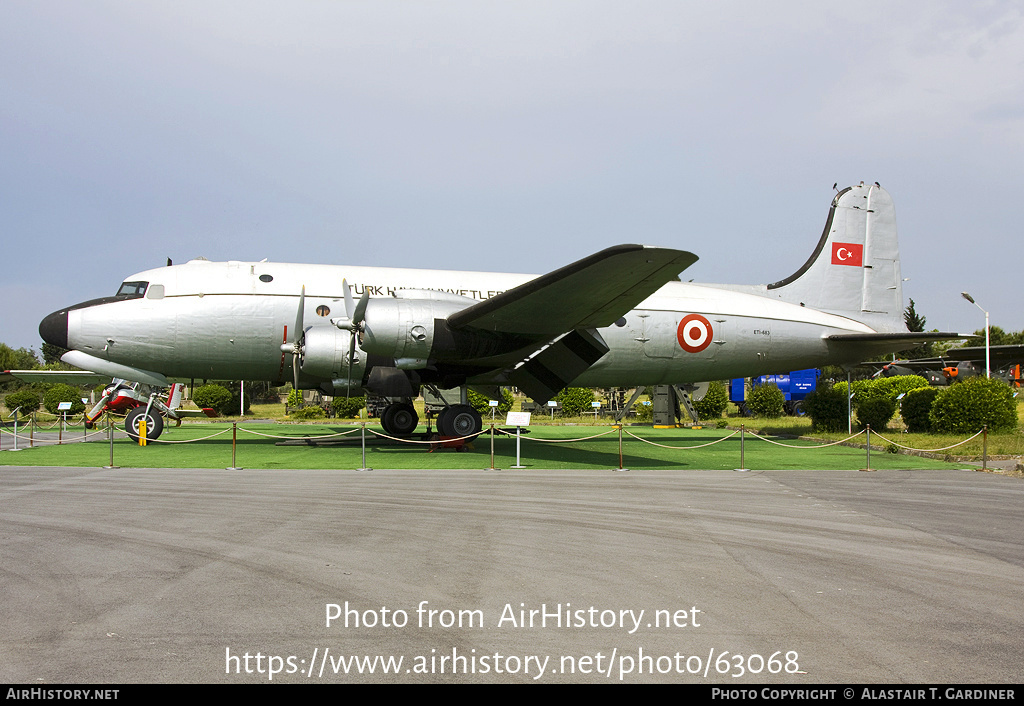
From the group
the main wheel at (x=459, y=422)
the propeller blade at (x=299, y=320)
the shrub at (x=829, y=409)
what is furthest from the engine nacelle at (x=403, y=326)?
the shrub at (x=829, y=409)

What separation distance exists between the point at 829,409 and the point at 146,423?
20155 mm

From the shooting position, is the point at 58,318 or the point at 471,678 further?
the point at 58,318

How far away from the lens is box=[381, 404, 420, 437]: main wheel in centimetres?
1850

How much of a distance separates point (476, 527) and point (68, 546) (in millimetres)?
3687

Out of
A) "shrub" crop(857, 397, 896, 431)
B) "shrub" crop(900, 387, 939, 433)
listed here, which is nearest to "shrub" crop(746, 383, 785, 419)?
"shrub" crop(857, 397, 896, 431)

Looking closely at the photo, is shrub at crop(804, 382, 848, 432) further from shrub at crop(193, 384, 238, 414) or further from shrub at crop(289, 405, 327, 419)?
shrub at crop(193, 384, 238, 414)

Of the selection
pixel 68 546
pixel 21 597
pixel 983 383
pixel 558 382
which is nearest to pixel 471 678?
pixel 21 597

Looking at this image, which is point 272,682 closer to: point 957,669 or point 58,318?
point 957,669

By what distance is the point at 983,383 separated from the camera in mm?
18266

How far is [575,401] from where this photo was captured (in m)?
36.5

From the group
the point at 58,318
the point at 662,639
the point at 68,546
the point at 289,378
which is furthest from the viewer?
the point at 289,378

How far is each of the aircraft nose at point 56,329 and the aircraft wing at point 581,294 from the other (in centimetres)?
903

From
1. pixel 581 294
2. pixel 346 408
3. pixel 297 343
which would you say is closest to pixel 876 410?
pixel 581 294

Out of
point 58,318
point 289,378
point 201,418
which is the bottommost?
point 201,418
